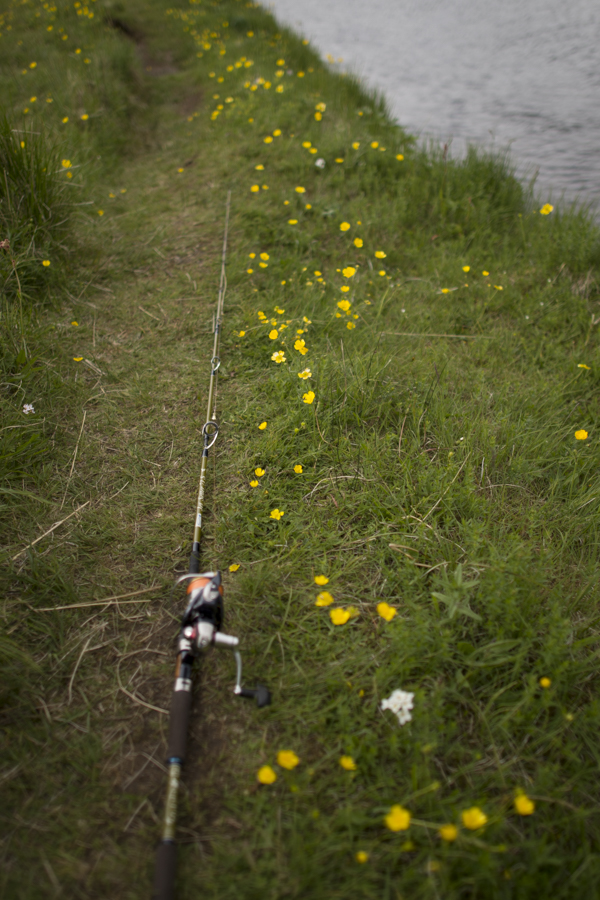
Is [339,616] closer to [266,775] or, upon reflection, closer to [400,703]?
[400,703]

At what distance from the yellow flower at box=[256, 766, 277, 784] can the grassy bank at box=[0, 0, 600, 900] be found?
0.05 meters

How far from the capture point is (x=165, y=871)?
1383mm

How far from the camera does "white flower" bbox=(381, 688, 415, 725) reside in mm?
1652

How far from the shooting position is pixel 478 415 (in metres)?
2.71

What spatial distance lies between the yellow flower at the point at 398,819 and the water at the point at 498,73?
204 inches

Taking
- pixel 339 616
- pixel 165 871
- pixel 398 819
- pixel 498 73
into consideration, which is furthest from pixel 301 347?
pixel 498 73

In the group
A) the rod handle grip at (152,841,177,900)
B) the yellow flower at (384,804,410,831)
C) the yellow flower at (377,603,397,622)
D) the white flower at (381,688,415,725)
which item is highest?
the yellow flower at (377,603,397,622)

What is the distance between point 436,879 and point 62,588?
1.69m

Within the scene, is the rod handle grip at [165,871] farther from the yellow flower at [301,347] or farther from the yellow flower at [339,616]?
the yellow flower at [301,347]

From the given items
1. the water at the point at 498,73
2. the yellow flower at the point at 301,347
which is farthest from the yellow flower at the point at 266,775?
the water at the point at 498,73

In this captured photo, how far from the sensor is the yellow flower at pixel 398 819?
1.37 metres

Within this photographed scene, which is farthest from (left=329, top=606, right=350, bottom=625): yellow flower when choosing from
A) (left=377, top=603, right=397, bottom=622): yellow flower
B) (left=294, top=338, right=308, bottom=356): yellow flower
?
(left=294, top=338, right=308, bottom=356): yellow flower

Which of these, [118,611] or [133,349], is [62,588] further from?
[133,349]

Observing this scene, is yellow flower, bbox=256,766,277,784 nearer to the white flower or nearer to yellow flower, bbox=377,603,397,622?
the white flower
